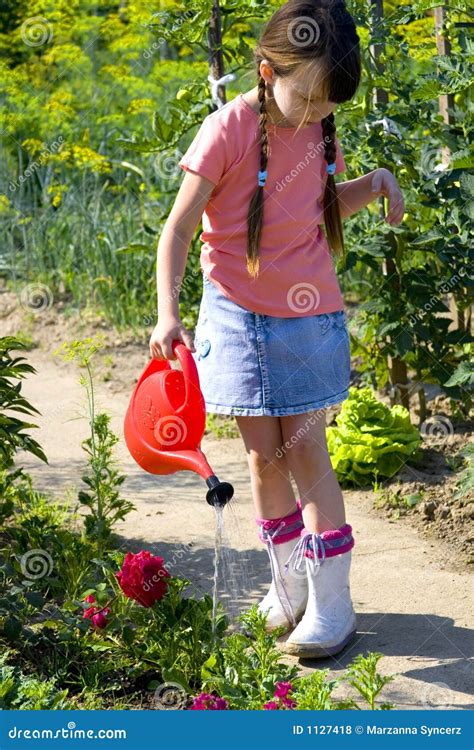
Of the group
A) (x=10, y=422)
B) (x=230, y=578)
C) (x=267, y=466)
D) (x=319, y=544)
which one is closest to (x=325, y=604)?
(x=319, y=544)

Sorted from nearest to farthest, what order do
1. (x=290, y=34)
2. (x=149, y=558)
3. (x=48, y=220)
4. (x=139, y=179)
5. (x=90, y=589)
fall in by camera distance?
(x=290, y=34), (x=149, y=558), (x=90, y=589), (x=48, y=220), (x=139, y=179)

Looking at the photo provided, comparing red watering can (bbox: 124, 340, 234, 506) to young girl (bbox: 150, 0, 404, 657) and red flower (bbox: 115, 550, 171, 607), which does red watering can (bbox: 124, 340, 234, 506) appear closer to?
young girl (bbox: 150, 0, 404, 657)

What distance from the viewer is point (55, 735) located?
209cm

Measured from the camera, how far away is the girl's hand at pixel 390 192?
2590mm

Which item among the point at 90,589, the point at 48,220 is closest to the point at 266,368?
the point at 90,589

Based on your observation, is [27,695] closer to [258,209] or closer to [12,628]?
[12,628]

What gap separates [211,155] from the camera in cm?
247

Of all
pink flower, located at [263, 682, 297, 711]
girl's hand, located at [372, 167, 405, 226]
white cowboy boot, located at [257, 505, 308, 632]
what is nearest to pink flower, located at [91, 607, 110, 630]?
white cowboy boot, located at [257, 505, 308, 632]

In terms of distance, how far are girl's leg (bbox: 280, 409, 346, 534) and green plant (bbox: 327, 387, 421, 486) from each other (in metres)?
0.96

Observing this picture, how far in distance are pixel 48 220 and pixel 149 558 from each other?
11.6 ft

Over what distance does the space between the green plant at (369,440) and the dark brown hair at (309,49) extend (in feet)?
4.15

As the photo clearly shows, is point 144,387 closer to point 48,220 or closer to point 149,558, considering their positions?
point 149,558

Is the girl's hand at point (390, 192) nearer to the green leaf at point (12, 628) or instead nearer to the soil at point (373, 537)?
the soil at point (373, 537)

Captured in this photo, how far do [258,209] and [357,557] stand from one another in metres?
1.18
